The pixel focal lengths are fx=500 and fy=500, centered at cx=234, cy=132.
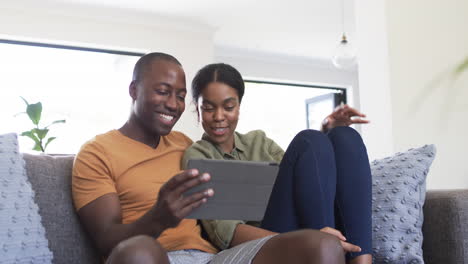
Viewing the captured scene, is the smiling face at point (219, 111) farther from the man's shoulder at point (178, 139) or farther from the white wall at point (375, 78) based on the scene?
the white wall at point (375, 78)

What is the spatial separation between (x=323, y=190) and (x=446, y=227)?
0.42 metres

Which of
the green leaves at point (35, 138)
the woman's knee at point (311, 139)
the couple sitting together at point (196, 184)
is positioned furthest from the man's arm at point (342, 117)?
the green leaves at point (35, 138)

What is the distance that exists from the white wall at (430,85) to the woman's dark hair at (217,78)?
4.47 feet

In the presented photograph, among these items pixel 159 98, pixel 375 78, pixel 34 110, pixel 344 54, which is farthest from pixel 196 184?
pixel 344 54

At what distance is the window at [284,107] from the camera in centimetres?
714

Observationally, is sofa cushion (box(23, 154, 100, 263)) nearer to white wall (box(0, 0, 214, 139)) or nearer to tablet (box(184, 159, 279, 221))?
tablet (box(184, 159, 279, 221))

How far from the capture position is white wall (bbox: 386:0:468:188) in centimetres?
265

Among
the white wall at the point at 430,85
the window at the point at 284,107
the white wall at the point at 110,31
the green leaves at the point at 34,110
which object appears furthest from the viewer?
the window at the point at 284,107

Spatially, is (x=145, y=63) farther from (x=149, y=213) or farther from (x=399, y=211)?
(x=399, y=211)

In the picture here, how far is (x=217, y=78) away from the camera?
1.51m

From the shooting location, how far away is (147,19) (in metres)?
5.30

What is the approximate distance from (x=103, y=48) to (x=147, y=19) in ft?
1.82

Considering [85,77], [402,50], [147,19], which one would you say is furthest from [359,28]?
[85,77]

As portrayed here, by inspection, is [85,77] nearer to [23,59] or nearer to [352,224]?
[23,59]
